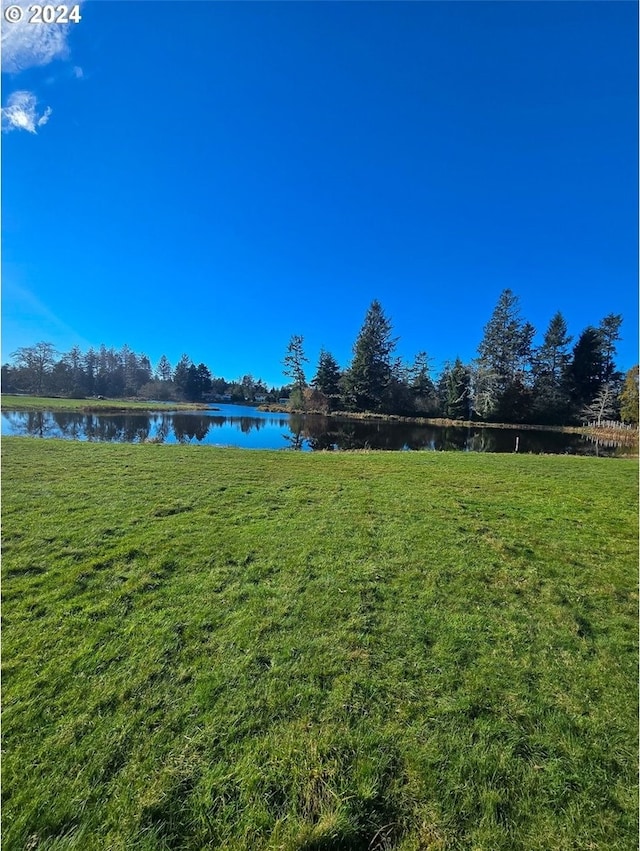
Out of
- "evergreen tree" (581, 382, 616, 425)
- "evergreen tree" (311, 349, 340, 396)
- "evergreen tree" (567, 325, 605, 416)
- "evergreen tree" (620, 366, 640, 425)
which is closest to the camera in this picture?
"evergreen tree" (620, 366, 640, 425)

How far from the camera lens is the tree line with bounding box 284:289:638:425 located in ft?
146

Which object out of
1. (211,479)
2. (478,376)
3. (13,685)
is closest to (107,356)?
(478,376)

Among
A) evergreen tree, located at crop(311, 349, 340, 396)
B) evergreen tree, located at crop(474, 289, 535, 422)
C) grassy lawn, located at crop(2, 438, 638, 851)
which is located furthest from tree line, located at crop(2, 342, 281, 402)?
grassy lawn, located at crop(2, 438, 638, 851)

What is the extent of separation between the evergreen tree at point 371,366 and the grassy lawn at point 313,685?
149 ft

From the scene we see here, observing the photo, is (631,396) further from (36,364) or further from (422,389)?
(36,364)

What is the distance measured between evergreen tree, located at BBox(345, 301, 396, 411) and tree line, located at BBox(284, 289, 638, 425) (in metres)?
0.14

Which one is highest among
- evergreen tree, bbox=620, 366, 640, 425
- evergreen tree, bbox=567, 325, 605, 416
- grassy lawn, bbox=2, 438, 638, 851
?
evergreen tree, bbox=567, 325, 605, 416

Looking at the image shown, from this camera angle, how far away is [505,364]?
1891 inches

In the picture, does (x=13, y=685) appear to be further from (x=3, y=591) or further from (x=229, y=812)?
(x=229, y=812)

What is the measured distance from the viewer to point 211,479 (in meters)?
8.23

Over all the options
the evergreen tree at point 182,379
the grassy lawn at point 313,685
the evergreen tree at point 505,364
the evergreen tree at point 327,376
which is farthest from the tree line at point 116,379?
the grassy lawn at point 313,685

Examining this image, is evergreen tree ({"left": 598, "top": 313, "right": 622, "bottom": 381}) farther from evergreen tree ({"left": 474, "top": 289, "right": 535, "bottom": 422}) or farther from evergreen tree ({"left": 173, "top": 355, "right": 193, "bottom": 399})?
evergreen tree ({"left": 173, "top": 355, "right": 193, "bottom": 399})

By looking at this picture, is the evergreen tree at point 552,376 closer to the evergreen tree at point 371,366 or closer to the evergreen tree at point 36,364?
the evergreen tree at point 371,366

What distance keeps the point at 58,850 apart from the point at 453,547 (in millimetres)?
4507
